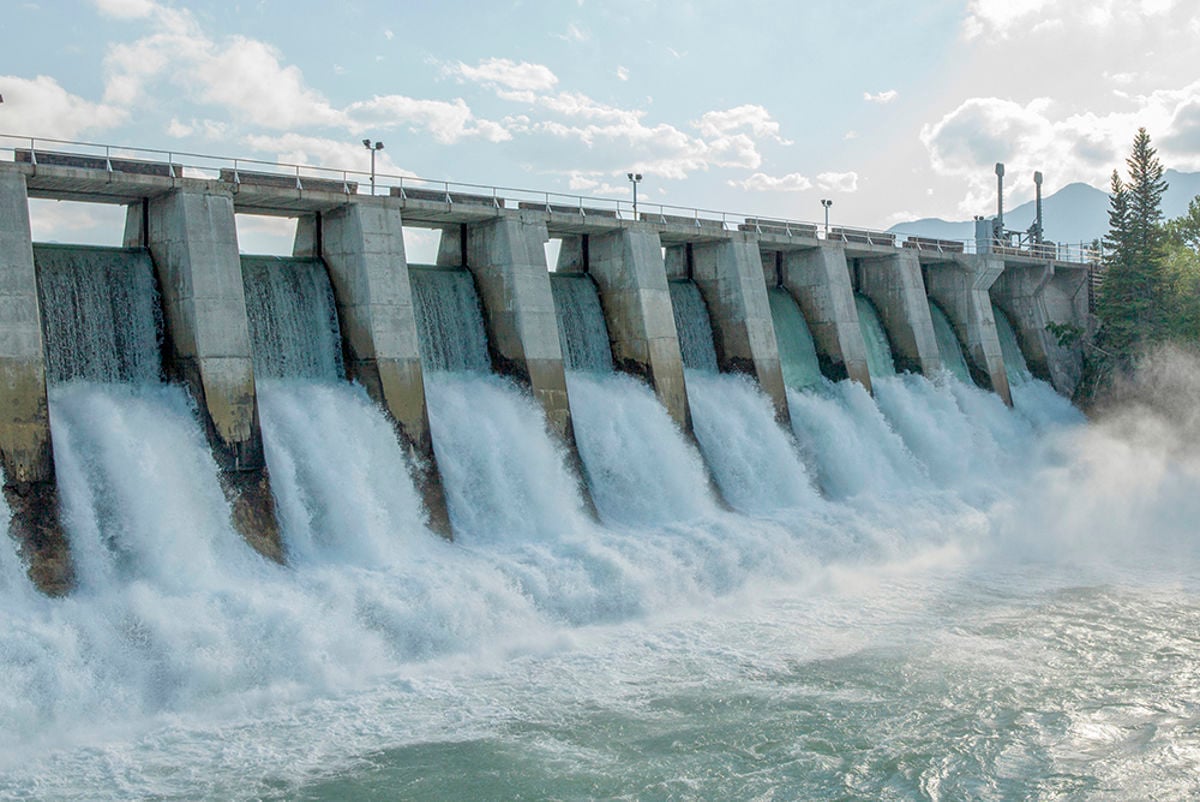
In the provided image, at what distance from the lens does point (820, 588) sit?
79.9 ft

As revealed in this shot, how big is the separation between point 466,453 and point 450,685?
8721 millimetres

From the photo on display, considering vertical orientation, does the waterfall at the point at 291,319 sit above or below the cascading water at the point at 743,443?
above

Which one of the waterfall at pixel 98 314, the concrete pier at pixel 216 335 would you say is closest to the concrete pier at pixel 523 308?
the concrete pier at pixel 216 335

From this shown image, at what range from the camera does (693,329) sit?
35.0 meters

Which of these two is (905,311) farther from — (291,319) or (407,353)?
(291,319)

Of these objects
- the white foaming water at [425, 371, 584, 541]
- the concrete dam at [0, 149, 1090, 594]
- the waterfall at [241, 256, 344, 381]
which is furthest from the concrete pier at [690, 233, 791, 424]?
the waterfall at [241, 256, 344, 381]

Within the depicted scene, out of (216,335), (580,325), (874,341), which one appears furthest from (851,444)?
(216,335)

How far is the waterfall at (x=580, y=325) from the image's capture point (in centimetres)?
3144

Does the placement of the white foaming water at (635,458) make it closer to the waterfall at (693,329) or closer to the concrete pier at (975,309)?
the waterfall at (693,329)

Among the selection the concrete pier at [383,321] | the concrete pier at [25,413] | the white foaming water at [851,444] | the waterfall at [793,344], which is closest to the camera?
the concrete pier at [25,413]

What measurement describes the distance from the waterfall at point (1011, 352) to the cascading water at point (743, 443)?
1791 centimetres

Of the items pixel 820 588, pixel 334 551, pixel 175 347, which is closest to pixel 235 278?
pixel 175 347

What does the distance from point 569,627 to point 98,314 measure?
12079 millimetres

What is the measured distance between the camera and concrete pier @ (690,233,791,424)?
111 ft
